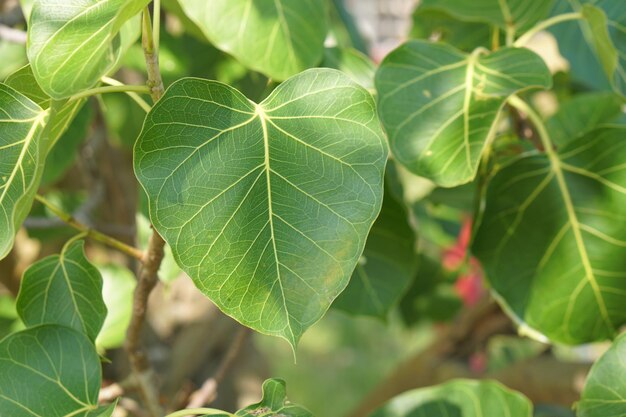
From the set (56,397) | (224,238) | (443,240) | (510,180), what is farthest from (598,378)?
(443,240)

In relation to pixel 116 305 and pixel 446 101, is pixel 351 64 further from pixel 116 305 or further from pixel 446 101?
pixel 116 305

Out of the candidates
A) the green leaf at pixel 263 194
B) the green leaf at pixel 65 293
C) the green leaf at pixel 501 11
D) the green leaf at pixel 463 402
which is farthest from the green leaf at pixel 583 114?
the green leaf at pixel 65 293

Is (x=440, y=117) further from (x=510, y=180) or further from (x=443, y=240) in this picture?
(x=443, y=240)

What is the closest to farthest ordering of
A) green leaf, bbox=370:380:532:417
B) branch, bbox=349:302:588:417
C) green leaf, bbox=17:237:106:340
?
green leaf, bbox=17:237:106:340
green leaf, bbox=370:380:532:417
branch, bbox=349:302:588:417

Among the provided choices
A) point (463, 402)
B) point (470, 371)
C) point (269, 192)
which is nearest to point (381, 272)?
point (463, 402)

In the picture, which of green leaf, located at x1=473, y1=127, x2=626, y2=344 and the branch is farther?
the branch

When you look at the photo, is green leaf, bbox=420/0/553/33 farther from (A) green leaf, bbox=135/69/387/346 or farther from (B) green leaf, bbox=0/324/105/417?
Answer: (B) green leaf, bbox=0/324/105/417

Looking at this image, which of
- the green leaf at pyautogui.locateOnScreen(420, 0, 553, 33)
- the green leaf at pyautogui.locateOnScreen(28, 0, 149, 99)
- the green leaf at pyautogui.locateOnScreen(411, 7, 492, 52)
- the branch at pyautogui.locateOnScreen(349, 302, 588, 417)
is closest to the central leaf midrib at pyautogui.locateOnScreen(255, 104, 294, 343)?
the green leaf at pyautogui.locateOnScreen(28, 0, 149, 99)

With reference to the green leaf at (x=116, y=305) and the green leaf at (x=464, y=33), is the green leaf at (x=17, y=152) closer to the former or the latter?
the green leaf at (x=116, y=305)
